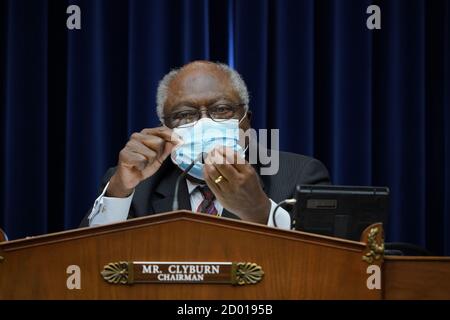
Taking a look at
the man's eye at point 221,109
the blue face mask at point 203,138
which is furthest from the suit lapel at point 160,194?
the man's eye at point 221,109

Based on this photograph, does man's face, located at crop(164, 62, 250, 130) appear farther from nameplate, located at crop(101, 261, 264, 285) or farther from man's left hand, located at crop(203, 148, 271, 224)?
nameplate, located at crop(101, 261, 264, 285)

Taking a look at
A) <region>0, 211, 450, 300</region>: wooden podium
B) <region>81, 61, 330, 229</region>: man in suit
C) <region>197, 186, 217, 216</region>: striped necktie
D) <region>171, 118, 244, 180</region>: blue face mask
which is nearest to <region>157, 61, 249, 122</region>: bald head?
<region>81, 61, 330, 229</region>: man in suit

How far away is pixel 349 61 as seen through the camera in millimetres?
2570

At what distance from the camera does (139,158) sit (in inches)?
67.9

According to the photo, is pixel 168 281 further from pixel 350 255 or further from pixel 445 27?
pixel 445 27

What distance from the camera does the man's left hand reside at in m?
1.52

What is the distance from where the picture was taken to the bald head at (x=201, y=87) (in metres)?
2.03

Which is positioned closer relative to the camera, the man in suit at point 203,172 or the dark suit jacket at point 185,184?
the man in suit at point 203,172

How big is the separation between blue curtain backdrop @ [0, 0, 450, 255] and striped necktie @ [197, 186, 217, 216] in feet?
1.95

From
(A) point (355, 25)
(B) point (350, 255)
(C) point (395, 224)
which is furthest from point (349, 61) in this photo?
(B) point (350, 255)

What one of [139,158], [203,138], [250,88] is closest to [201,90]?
[203,138]

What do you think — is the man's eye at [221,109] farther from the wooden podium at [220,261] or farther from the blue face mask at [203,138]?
the wooden podium at [220,261]

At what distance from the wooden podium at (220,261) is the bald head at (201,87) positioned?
1.00 meters
